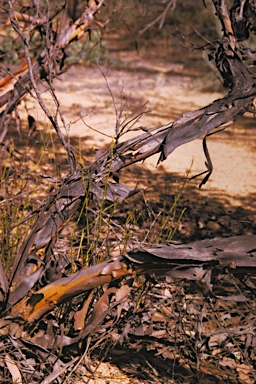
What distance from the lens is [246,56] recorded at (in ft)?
10.8

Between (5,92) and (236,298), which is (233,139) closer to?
(5,92)

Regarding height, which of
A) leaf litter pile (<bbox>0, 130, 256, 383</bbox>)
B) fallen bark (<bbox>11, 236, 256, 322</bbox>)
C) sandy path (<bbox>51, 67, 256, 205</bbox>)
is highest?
fallen bark (<bbox>11, 236, 256, 322</bbox>)

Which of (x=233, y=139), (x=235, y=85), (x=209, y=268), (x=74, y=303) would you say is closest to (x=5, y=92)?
(x=74, y=303)

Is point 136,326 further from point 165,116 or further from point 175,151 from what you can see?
point 165,116

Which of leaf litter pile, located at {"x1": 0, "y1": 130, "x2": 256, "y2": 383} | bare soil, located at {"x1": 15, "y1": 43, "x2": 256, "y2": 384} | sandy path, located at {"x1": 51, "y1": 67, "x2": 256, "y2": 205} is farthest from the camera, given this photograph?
sandy path, located at {"x1": 51, "y1": 67, "x2": 256, "y2": 205}

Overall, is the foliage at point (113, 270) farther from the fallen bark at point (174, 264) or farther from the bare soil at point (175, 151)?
the bare soil at point (175, 151)

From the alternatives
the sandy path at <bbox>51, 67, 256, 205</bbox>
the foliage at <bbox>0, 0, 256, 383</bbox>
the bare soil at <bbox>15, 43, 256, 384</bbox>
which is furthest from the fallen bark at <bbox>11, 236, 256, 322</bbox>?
the sandy path at <bbox>51, 67, 256, 205</bbox>

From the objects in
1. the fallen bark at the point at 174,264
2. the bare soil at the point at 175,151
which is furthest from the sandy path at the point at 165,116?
the fallen bark at the point at 174,264

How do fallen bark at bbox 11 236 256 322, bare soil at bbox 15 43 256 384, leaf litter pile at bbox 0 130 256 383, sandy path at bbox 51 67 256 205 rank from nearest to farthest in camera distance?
fallen bark at bbox 11 236 256 322 → leaf litter pile at bbox 0 130 256 383 → bare soil at bbox 15 43 256 384 → sandy path at bbox 51 67 256 205

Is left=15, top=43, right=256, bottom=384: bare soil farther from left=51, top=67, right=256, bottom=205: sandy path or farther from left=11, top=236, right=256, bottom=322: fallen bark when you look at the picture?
left=11, top=236, right=256, bottom=322: fallen bark

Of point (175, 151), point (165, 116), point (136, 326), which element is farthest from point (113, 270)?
point (165, 116)

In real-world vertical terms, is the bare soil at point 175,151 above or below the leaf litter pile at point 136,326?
below

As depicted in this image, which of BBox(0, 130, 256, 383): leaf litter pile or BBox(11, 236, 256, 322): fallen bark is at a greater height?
BBox(11, 236, 256, 322): fallen bark

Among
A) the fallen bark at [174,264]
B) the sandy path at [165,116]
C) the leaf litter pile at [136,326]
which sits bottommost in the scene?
the sandy path at [165,116]
